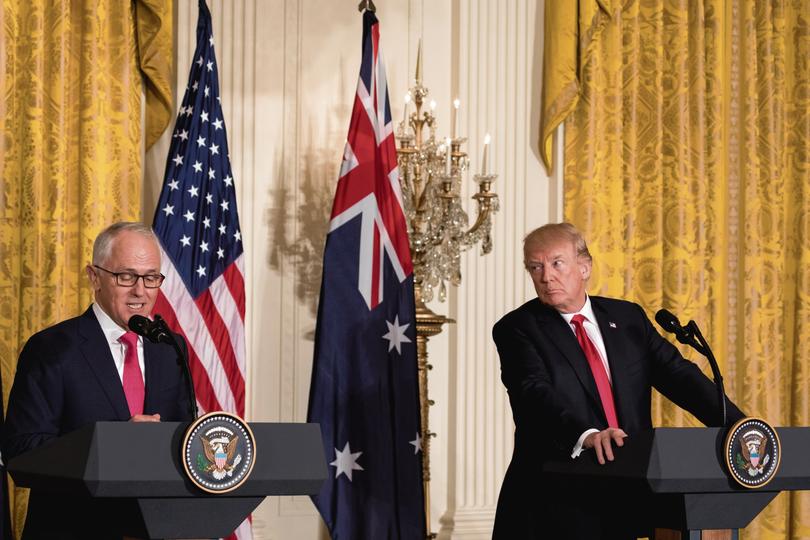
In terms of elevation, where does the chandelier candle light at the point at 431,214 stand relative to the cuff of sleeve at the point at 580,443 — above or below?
above

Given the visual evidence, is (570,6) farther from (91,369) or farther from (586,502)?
(91,369)

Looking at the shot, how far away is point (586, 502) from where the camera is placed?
389cm

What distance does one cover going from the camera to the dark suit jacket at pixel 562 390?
12.7ft

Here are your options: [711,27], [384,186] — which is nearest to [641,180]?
[711,27]

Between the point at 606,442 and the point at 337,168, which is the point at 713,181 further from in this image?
the point at 606,442

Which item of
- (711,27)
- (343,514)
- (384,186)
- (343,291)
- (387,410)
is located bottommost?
(343,514)

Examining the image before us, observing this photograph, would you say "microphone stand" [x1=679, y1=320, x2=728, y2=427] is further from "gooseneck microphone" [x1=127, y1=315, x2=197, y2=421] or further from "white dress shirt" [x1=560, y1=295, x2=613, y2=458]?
"gooseneck microphone" [x1=127, y1=315, x2=197, y2=421]

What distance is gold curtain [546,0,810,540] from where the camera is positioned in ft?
22.0

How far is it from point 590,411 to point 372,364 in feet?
5.84

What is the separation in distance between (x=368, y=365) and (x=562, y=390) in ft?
5.71

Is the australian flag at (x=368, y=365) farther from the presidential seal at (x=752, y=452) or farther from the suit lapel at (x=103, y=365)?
the presidential seal at (x=752, y=452)

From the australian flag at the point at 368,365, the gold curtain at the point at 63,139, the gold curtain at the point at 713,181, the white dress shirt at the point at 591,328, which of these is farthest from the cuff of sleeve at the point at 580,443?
the gold curtain at the point at 713,181

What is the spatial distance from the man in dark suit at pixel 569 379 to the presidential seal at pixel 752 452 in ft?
1.47

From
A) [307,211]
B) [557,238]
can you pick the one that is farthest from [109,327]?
[307,211]
